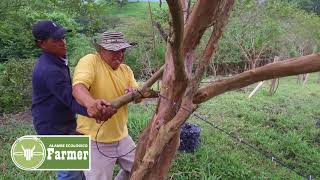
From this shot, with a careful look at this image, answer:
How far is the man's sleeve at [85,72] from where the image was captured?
2273mm

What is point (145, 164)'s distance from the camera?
195cm

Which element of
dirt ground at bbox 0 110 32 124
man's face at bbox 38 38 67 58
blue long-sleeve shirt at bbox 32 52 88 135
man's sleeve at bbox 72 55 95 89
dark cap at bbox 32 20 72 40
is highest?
dark cap at bbox 32 20 72 40

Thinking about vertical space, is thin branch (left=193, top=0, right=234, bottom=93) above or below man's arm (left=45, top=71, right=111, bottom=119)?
above

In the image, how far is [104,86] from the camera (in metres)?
2.48

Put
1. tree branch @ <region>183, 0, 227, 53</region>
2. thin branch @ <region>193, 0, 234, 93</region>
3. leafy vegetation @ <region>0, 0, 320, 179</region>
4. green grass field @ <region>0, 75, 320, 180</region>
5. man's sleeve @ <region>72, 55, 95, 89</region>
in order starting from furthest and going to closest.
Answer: leafy vegetation @ <region>0, 0, 320, 179</region>, green grass field @ <region>0, 75, 320, 180</region>, man's sleeve @ <region>72, 55, 95, 89</region>, thin branch @ <region>193, 0, 234, 93</region>, tree branch @ <region>183, 0, 227, 53</region>

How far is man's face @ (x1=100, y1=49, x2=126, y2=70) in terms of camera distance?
2508 millimetres

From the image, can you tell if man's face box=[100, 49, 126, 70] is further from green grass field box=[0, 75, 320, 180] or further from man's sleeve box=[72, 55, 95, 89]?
green grass field box=[0, 75, 320, 180]

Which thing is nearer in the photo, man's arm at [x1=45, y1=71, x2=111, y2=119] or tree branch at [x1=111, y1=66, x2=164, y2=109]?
tree branch at [x1=111, y1=66, x2=164, y2=109]

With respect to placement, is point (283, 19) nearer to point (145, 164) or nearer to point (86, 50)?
point (86, 50)

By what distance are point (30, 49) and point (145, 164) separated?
30.8 feet

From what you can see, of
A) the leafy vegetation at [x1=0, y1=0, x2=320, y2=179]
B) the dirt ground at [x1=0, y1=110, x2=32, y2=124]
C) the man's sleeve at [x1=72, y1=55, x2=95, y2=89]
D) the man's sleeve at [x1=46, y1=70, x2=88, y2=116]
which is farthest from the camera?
the dirt ground at [x1=0, y1=110, x2=32, y2=124]

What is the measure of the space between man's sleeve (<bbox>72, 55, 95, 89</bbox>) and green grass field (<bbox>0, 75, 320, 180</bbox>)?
1.97m

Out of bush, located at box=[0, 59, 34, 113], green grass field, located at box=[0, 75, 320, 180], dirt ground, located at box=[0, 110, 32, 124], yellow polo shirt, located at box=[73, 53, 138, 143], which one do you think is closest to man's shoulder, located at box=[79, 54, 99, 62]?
yellow polo shirt, located at box=[73, 53, 138, 143]

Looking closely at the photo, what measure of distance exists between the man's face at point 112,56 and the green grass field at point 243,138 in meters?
1.85
